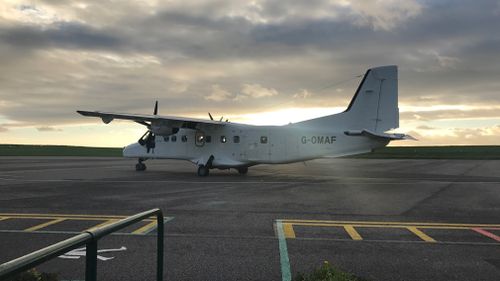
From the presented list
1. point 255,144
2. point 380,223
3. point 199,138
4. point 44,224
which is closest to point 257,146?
point 255,144

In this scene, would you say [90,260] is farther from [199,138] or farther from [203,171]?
[199,138]

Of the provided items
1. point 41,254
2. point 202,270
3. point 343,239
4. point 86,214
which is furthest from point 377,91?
point 41,254

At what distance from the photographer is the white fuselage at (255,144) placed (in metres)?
24.5

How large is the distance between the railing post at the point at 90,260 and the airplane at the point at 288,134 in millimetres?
21719

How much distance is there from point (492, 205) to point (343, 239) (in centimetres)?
882

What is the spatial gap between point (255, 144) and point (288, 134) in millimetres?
2443

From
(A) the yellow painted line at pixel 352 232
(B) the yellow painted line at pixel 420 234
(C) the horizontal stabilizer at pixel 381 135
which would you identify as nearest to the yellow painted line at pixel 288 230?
(A) the yellow painted line at pixel 352 232

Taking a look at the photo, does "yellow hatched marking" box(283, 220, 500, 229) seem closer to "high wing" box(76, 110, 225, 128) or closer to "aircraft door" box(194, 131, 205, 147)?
"high wing" box(76, 110, 225, 128)

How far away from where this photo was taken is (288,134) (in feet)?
84.4

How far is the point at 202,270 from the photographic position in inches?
275

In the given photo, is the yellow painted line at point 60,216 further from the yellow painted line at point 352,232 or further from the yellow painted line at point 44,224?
the yellow painted line at point 352,232

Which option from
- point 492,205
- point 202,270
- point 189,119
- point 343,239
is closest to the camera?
→ point 202,270

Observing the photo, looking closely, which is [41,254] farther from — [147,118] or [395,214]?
[147,118]

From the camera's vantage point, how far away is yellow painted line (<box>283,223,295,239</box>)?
9664 mm
